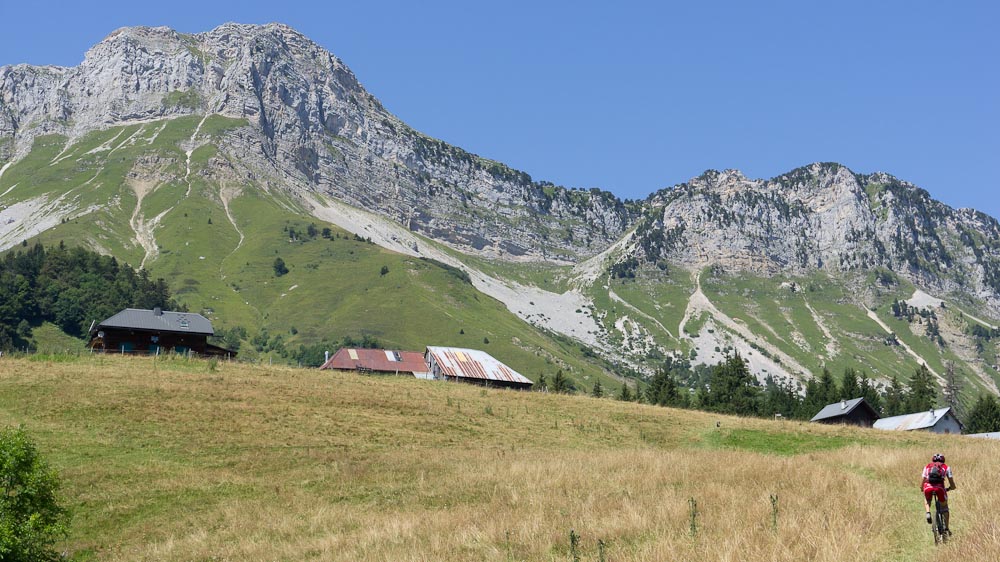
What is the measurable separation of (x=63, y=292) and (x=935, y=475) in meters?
164

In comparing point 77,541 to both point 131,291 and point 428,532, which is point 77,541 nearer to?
point 428,532

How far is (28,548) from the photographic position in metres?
20.5

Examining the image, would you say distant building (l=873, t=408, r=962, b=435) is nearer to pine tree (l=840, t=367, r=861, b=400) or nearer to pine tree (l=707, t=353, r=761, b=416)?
pine tree (l=707, t=353, r=761, b=416)

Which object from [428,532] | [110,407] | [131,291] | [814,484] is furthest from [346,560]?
[131,291]

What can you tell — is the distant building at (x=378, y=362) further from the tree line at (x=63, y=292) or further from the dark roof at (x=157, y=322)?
the tree line at (x=63, y=292)

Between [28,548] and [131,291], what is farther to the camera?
[131,291]

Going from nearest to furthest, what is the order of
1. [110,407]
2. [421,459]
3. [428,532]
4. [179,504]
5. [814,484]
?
[428,532] < [814,484] < [179,504] < [421,459] < [110,407]

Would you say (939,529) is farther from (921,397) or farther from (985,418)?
(921,397)

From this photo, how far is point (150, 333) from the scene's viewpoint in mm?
83938

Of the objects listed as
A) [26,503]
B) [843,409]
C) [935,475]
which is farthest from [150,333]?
[843,409]

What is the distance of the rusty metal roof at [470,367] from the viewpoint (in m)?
97.2

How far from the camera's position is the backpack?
16656mm

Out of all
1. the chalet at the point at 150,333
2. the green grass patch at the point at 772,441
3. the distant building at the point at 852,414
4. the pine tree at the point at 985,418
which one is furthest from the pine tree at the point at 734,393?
the chalet at the point at 150,333

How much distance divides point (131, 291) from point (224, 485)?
15214 cm
